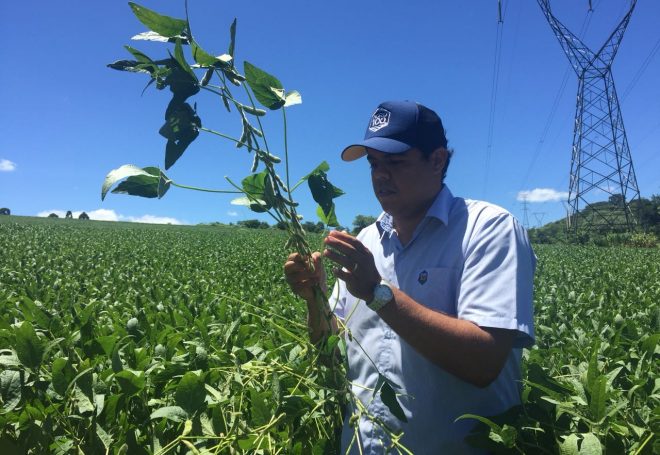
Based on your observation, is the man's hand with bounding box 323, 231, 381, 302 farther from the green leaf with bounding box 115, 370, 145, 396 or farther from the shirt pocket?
the green leaf with bounding box 115, 370, 145, 396

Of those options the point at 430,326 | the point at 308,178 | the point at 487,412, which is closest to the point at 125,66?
the point at 308,178

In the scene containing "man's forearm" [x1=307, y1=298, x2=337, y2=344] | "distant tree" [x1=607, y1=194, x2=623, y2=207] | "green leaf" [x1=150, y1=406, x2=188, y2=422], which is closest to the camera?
"green leaf" [x1=150, y1=406, x2=188, y2=422]

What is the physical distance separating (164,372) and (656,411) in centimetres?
129

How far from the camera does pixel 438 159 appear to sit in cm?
184

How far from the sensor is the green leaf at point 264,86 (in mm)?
1091

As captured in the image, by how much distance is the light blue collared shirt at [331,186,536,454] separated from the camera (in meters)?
1.46

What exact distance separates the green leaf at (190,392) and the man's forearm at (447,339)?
0.54 meters

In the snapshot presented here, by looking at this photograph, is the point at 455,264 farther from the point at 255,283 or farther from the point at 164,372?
the point at 255,283

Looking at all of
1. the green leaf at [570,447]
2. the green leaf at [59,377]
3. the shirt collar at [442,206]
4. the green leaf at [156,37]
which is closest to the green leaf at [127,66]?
the green leaf at [156,37]

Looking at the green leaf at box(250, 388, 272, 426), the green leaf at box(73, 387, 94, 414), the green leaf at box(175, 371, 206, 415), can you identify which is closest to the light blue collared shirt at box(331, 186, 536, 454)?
the green leaf at box(250, 388, 272, 426)

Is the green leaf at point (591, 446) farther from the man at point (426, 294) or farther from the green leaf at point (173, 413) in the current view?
the green leaf at point (173, 413)

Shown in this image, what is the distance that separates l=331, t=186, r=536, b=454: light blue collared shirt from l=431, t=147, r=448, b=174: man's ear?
0.38ft

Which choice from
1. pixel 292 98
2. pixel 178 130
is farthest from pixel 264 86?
pixel 178 130

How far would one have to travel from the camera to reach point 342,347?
130cm
